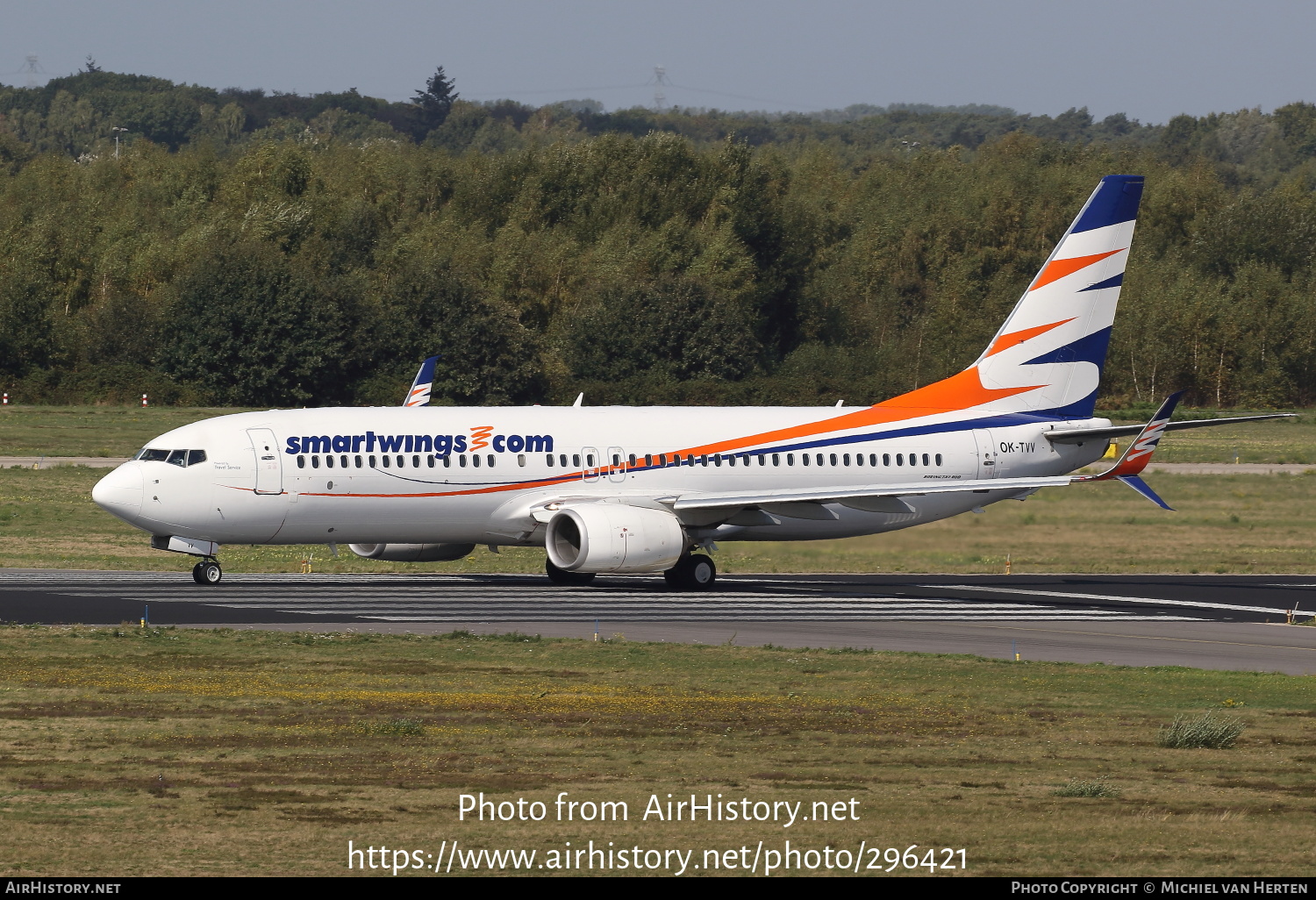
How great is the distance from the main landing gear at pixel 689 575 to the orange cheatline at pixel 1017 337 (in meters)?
10.5

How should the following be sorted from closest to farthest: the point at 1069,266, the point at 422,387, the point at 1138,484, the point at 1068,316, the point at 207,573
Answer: the point at 1138,484 < the point at 207,573 < the point at 1069,266 < the point at 1068,316 < the point at 422,387

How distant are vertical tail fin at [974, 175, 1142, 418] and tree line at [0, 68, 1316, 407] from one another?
53509 millimetres

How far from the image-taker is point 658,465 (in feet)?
140

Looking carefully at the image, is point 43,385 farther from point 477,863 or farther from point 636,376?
point 477,863

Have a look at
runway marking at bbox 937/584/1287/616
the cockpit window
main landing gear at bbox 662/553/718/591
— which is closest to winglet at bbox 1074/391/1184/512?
runway marking at bbox 937/584/1287/616

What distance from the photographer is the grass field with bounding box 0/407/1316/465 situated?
269ft

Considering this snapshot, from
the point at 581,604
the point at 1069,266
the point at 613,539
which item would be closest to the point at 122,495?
the point at 581,604

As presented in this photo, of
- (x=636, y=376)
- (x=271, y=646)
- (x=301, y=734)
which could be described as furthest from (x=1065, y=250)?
(x=636, y=376)

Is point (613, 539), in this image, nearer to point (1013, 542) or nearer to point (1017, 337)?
point (1013, 542)

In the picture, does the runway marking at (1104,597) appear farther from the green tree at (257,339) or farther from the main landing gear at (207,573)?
the green tree at (257,339)

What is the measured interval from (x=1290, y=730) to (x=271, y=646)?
15653 mm

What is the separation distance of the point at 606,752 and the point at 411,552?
25.8 m

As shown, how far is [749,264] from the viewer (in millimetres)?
120688

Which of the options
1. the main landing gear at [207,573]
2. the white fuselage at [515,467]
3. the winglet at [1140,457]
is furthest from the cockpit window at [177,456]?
the winglet at [1140,457]
